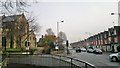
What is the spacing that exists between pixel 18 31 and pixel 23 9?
5304 centimetres

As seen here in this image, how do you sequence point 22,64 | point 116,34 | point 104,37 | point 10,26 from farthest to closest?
1. point 104,37
2. point 116,34
3. point 10,26
4. point 22,64

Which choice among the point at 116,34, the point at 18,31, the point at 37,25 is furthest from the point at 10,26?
the point at 116,34

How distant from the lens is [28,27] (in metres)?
64.6

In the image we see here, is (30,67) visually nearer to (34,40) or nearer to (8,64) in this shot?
(8,64)

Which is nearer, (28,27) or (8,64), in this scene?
(8,64)

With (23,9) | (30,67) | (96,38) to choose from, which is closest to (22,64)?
(30,67)

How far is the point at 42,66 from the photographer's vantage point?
21938 millimetres

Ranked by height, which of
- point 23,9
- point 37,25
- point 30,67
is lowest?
point 30,67

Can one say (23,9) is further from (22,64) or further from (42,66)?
(22,64)

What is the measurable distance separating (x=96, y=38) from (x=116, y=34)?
137 ft

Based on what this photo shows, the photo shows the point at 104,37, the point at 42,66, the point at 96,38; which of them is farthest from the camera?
the point at 96,38

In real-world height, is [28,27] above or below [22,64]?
above

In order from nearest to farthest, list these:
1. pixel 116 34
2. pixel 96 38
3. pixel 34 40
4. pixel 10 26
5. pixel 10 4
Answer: pixel 10 4
pixel 10 26
pixel 116 34
pixel 34 40
pixel 96 38

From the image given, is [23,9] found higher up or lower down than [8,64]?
higher up
